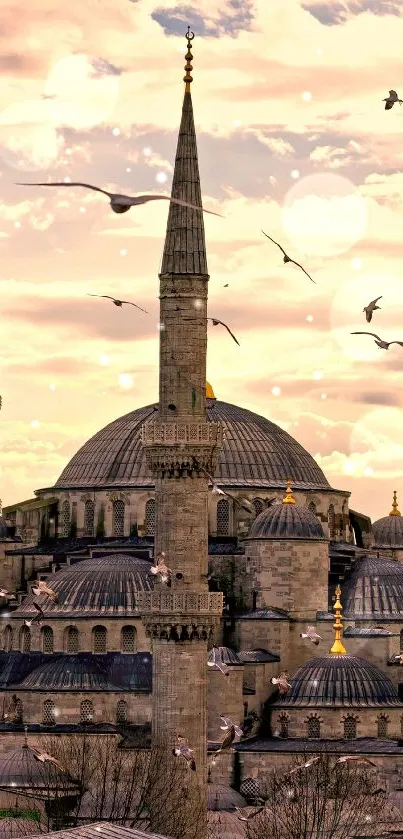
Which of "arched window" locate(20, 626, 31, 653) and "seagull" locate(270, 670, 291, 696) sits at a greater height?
"arched window" locate(20, 626, 31, 653)

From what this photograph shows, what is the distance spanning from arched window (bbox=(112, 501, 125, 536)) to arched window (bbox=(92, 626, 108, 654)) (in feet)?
33.5

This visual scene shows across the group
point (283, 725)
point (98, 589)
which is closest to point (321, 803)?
point (283, 725)

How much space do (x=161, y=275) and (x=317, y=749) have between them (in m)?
21.4

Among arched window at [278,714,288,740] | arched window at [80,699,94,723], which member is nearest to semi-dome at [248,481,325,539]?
arched window at [278,714,288,740]

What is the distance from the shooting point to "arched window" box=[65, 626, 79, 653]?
114m

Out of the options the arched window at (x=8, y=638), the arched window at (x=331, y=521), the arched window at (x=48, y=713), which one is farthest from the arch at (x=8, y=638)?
the arched window at (x=331, y=521)

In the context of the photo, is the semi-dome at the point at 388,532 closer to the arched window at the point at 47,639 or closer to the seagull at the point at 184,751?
the arched window at the point at 47,639

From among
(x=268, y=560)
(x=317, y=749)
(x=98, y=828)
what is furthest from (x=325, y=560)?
(x=98, y=828)

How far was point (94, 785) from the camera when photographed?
9681 cm

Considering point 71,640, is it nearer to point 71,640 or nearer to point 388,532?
point 71,640

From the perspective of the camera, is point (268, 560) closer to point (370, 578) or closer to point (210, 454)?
point (370, 578)

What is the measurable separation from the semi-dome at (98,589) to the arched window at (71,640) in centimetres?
60

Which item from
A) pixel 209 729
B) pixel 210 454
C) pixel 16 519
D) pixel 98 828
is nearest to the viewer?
pixel 98 828

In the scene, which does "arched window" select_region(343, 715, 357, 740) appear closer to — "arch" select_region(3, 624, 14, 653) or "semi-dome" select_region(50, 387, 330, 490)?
"arch" select_region(3, 624, 14, 653)
